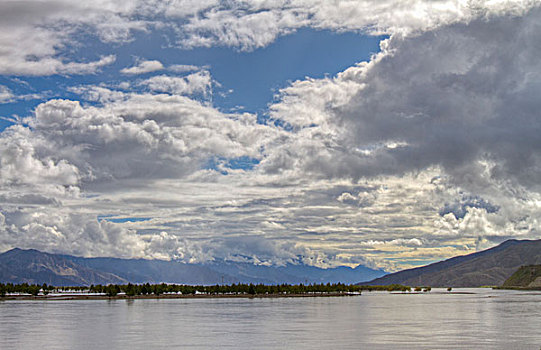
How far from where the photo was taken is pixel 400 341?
323 feet

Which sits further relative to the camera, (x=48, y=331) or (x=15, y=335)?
(x=48, y=331)

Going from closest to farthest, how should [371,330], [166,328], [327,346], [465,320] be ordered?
[327,346]
[371,330]
[166,328]
[465,320]

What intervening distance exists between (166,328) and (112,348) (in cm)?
3538

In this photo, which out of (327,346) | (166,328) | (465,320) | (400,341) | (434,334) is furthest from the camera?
(465,320)

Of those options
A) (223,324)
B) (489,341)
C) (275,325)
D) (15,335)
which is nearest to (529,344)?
(489,341)

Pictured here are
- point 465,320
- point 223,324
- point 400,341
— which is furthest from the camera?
point 465,320

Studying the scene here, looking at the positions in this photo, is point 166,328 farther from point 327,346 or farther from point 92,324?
point 327,346

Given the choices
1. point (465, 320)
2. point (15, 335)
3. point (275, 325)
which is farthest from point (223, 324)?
point (465, 320)

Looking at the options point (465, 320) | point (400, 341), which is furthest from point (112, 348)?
point (465, 320)

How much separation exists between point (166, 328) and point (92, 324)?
81.4 feet

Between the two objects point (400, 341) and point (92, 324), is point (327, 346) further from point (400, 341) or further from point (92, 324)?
point (92, 324)

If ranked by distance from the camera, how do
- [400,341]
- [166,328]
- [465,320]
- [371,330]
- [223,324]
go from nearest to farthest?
[400,341] < [371,330] < [166,328] < [223,324] < [465,320]

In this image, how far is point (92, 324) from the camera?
143125mm

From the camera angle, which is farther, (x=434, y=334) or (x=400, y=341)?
(x=434, y=334)
